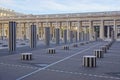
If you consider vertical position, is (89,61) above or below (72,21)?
below

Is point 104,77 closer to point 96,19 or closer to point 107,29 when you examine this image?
point 96,19

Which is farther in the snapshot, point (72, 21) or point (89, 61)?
point (72, 21)

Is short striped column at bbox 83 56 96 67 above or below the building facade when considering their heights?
below

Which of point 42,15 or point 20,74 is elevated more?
point 42,15

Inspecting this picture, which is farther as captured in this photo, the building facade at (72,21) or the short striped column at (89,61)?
the building facade at (72,21)

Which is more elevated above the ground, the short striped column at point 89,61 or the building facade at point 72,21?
the building facade at point 72,21

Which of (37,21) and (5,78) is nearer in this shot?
(5,78)

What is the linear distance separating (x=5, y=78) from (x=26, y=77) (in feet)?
2.81

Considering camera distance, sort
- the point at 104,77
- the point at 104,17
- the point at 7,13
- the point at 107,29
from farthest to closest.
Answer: the point at 7,13 → the point at 107,29 → the point at 104,17 → the point at 104,77

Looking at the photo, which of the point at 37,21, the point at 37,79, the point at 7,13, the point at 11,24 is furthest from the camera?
the point at 7,13

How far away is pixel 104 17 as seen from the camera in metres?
102

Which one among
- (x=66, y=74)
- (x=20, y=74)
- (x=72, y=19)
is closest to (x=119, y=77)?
(x=66, y=74)

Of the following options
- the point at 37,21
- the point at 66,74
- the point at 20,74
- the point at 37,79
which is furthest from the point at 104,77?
the point at 37,21

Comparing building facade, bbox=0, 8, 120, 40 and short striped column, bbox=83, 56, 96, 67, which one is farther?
building facade, bbox=0, 8, 120, 40
